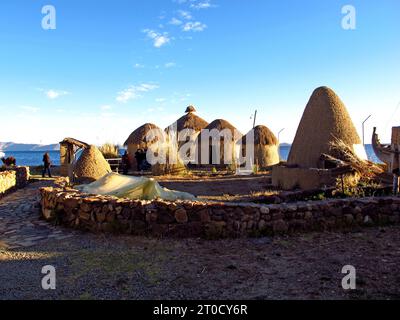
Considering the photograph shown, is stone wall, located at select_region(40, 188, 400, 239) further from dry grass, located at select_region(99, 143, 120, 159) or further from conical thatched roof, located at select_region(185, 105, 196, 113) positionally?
conical thatched roof, located at select_region(185, 105, 196, 113)

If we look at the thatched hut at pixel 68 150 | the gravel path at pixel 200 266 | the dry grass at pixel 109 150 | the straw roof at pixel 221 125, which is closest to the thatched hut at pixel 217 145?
the straw roof at pixel 221 125

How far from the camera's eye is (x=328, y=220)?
6.73m

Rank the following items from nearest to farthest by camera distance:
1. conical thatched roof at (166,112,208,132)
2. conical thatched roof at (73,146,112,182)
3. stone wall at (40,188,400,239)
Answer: stone wall at (40,188,400,239)
conical thatched roof at (73,146,112,182)
conical thatched roof at (166,112,208,132)

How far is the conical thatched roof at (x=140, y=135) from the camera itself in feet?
83.5

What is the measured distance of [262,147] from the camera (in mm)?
24016

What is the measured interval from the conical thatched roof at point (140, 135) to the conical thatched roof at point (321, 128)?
14186mm

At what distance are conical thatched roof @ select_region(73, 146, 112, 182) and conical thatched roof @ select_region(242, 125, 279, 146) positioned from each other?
1201cm

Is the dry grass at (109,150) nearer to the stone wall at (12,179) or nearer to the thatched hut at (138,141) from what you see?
the thatched hut at (138,141)

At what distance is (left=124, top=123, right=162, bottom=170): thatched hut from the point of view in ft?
83.0

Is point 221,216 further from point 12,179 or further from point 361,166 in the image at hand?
point 12,179

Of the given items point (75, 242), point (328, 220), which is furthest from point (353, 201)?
point (75, 242)

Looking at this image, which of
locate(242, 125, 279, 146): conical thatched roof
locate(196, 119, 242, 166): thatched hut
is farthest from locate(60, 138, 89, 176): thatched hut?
locate(242, 125, 279, 146): conical thatched roof

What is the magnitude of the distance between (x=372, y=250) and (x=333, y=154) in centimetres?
777

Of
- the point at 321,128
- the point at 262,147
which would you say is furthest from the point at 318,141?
the point at 262,147
